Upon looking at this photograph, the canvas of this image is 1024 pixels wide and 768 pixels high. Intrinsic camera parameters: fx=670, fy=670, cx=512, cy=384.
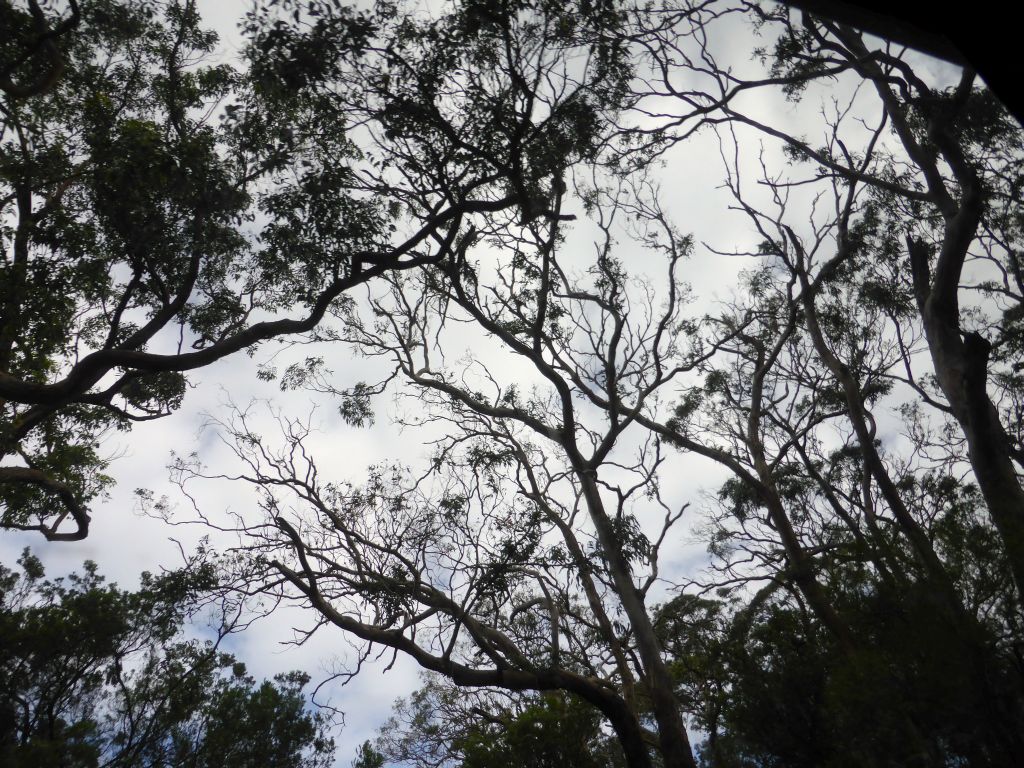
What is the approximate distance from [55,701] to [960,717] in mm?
11943

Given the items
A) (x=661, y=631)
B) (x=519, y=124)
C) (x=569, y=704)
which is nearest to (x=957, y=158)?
(x=519, y=124)

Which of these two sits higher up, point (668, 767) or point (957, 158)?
point (957, 158)

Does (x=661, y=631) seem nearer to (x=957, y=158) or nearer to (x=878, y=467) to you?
(x=878, y=467)

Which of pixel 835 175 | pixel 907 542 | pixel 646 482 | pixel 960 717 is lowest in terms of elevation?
pixel 960 717

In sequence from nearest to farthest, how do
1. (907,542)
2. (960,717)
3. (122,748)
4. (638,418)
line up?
(960,717) → (907,542) → (122,748) → (638,418)

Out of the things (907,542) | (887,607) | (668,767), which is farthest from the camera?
(668,767)

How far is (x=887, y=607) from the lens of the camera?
256 inches

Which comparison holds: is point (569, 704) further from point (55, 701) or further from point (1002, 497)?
point (55, 701)

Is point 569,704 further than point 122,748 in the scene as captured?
No

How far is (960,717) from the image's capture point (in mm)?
5336

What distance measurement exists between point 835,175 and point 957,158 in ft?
12.1

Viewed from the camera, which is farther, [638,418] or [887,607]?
[638,418]

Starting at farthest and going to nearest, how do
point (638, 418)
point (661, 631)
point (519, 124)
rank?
point (661, 631) → point (638, 418) → point (519, 124)

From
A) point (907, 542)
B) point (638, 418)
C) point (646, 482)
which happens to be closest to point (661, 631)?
point (646, 482)
